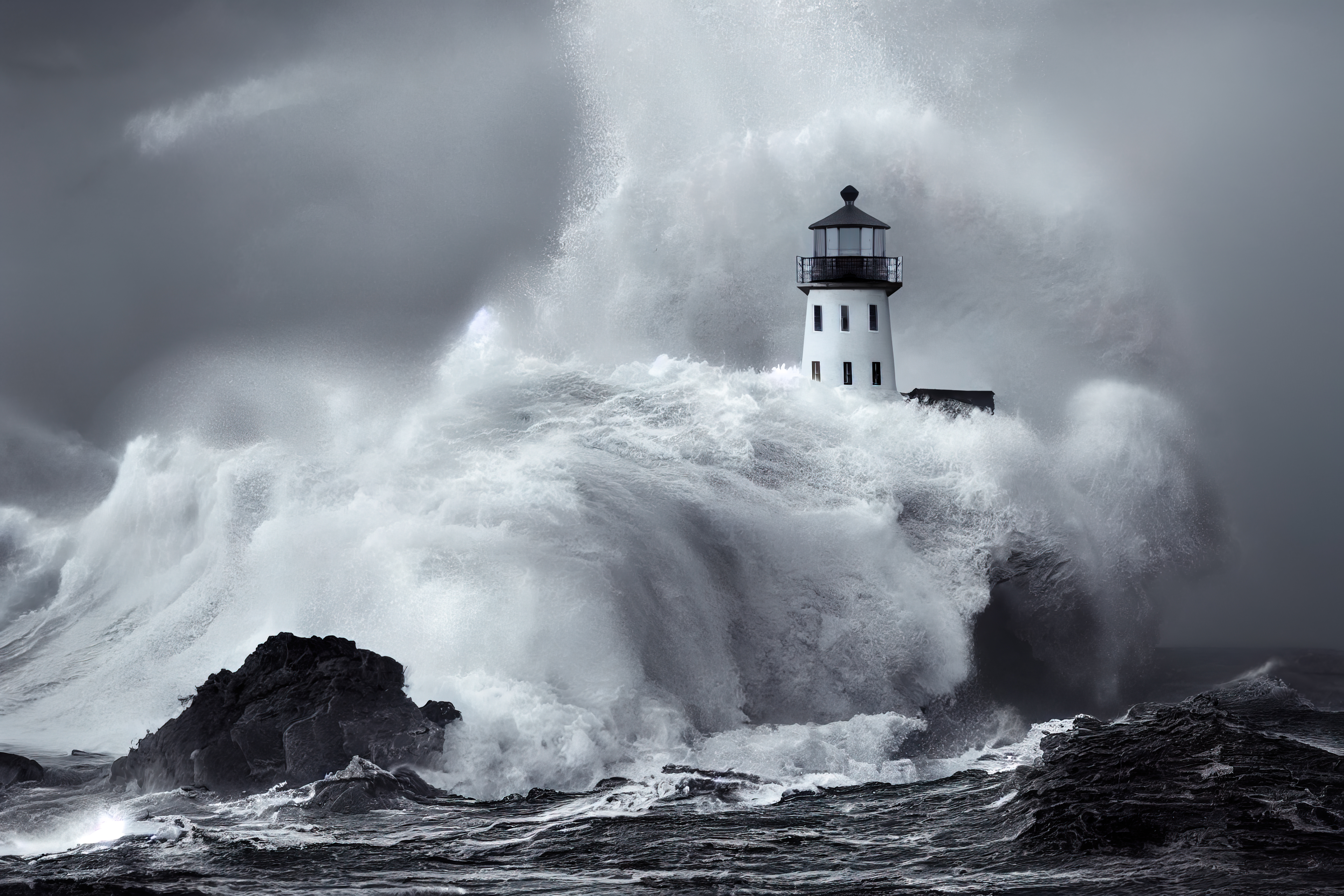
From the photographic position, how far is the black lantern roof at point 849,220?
3588 centimetres

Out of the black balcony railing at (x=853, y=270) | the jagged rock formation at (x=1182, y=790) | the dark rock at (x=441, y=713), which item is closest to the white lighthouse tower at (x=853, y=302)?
the black balcony railing at (x=853, y=270)

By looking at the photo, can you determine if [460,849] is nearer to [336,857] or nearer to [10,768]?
[336,857]

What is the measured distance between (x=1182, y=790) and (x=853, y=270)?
705 inches

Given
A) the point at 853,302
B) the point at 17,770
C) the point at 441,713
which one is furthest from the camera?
the point at 853,302

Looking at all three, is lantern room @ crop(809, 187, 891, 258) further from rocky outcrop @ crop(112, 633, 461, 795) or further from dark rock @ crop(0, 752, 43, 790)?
dark rock @ crop(0, 752, 43, 790)

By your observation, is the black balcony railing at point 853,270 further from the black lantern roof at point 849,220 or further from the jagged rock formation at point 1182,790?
the jagged rock formation at point 1182,790

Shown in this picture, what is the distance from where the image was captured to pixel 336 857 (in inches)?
765

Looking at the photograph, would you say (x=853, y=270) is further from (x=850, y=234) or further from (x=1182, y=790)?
(x=1182, y=790)

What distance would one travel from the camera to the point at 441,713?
82.0ft

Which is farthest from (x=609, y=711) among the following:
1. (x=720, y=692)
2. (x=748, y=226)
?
(x=748, y=226)

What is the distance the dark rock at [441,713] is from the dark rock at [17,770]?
19.8ft

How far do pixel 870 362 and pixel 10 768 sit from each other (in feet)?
65.2

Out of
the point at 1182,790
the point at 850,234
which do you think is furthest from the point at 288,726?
the point at 850,234

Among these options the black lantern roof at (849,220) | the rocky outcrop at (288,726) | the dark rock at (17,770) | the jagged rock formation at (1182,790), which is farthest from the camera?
the black lantern roof at (849,220)
